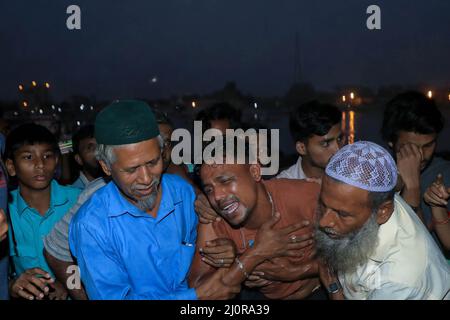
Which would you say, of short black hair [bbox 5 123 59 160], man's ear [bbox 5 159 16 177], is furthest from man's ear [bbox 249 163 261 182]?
man's ear [bbox 5 159 16 177]

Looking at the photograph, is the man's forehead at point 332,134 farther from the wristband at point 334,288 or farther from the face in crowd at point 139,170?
the face in crowd at point 139,170

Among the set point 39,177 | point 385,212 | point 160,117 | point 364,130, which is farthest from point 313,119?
point 364,130

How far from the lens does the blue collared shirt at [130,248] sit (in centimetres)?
215

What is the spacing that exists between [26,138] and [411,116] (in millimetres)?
3004

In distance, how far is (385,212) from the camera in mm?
2053

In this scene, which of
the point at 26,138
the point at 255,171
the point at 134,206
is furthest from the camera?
the point at 26,138

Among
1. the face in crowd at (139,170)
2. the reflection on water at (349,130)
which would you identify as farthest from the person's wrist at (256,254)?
the reflection on water at (349,130)

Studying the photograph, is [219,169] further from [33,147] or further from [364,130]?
[364,130]

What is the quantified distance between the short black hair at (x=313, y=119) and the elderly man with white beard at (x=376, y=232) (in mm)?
1517

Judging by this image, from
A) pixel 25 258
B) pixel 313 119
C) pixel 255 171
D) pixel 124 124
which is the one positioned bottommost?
pixel 25 258

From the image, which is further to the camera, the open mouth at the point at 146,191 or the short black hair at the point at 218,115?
the short black hair at the point at 218,115

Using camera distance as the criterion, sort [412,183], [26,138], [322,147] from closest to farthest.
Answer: [412,183] → [26,138] → [322,147]

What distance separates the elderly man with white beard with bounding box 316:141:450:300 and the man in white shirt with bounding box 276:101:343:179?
4.64 ft

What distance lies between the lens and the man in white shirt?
3566mm
